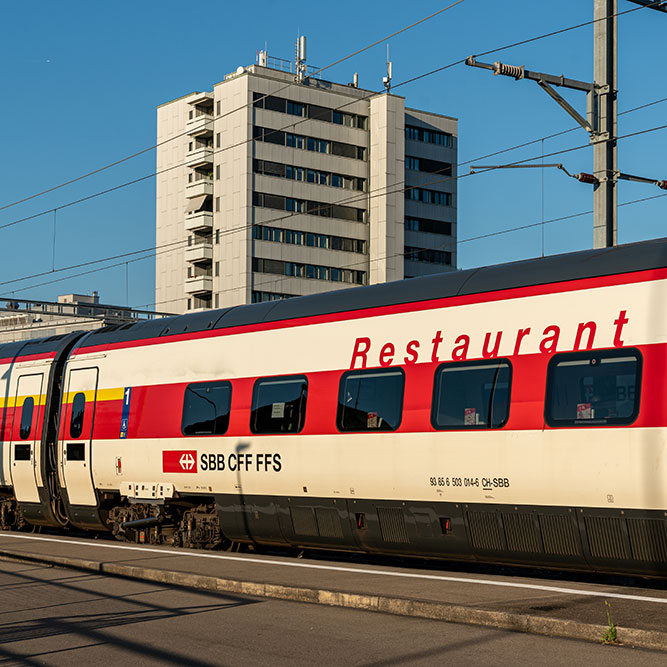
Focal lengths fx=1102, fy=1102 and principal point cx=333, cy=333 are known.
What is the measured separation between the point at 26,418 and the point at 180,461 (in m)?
5.34

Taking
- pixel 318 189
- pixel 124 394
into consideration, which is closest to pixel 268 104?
pixel 318 189

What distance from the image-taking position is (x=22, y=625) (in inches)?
433

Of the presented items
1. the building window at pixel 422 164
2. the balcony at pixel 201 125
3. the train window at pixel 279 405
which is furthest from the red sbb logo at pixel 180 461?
the building window at pixel 422 164

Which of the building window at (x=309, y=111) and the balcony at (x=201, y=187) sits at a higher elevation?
the building window at (x=309, y=111)

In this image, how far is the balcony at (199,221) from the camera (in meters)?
88.8

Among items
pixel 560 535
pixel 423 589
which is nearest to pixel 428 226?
pixel 560 535

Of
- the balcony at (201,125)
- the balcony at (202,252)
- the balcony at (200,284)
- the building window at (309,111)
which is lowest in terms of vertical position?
the balcony at (200,284)

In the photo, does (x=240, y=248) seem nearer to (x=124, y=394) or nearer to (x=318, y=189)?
(x=318, y=189)

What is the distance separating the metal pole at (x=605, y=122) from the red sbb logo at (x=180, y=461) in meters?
7.10

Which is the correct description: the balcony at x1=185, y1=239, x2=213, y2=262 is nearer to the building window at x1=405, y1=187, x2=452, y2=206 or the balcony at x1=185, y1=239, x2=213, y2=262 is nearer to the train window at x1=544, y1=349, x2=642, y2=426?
the building window at x1=405, y1=187, x2=452, y2=206

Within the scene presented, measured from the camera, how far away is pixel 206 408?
17188 millimetres

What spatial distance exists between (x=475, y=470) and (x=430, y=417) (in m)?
0.95

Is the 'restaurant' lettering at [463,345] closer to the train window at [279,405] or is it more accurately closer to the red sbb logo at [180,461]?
the train window at [279,405]

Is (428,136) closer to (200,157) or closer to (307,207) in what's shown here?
(307,207)
